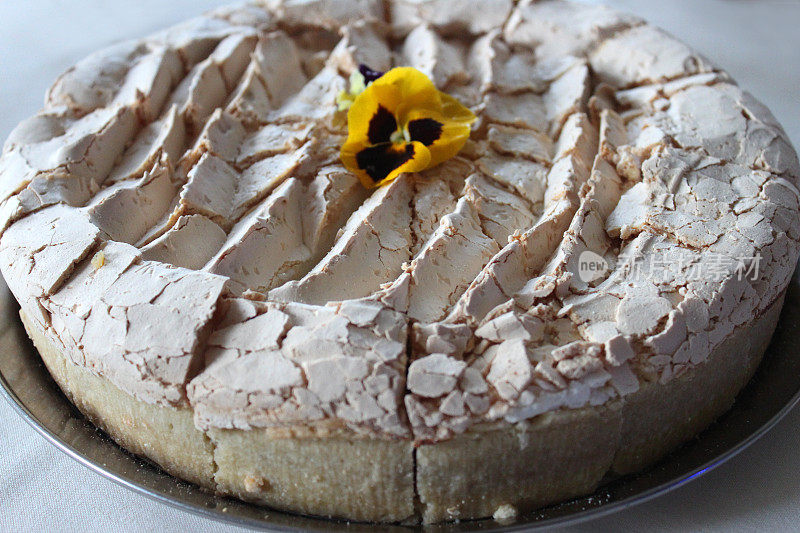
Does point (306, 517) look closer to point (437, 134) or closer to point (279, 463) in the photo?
point (279, 463)

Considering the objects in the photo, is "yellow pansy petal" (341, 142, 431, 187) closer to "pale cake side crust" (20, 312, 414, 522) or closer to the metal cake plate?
"pale cake side crust" (20, 312, 414, 522)

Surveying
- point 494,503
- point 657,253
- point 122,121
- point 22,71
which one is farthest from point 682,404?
point 22,71

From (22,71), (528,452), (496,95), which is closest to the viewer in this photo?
(528,452)

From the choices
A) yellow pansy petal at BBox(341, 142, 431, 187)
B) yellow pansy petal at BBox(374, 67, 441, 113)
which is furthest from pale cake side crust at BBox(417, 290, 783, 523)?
yellow pansy petal at BBox(374, 67, 441, 113)

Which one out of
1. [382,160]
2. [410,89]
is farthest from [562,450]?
[410,89]

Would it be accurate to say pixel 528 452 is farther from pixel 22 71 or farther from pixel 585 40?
pixel 22 71

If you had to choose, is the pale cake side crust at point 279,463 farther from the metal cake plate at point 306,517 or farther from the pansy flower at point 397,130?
the pansy flower at point 397,130

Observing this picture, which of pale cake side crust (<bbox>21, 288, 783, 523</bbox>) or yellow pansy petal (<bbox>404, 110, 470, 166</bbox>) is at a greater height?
yellow pansy petal (<bbox>404, 110, 470, 166</bbox>)
